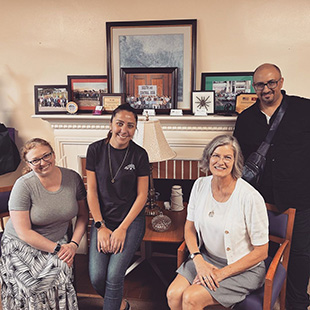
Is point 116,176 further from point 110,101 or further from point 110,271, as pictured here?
point 110,101

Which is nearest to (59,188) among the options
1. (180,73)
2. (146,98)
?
(146,98)

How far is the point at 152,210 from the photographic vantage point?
84.3 inches

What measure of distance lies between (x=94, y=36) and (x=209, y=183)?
4.70 feet

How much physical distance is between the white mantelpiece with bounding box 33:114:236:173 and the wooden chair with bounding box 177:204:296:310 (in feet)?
2.36

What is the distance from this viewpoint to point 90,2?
87.7 inches

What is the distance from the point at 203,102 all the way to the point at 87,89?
2.94 feet

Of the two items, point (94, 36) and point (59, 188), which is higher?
point (94, 36)

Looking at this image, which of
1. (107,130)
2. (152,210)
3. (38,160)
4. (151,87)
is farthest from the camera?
(107,130)

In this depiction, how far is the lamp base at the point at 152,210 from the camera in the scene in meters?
2.12

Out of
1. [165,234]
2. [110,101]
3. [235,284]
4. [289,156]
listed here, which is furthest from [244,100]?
[235,284]

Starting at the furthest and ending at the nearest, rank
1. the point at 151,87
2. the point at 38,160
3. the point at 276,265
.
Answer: the point at 151,87 < the point at 38,160 < the point at 276,265

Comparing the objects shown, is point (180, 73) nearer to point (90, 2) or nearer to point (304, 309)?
point (90, 2)

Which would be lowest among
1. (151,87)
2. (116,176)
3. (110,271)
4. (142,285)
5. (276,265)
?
(142,285)

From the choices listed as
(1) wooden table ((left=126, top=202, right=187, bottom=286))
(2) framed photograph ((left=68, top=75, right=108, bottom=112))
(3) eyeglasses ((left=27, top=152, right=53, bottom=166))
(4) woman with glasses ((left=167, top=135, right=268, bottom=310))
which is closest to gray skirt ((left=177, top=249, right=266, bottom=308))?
(4) woman with glasses ((left=167, top=135, right=268, bottom=310))
